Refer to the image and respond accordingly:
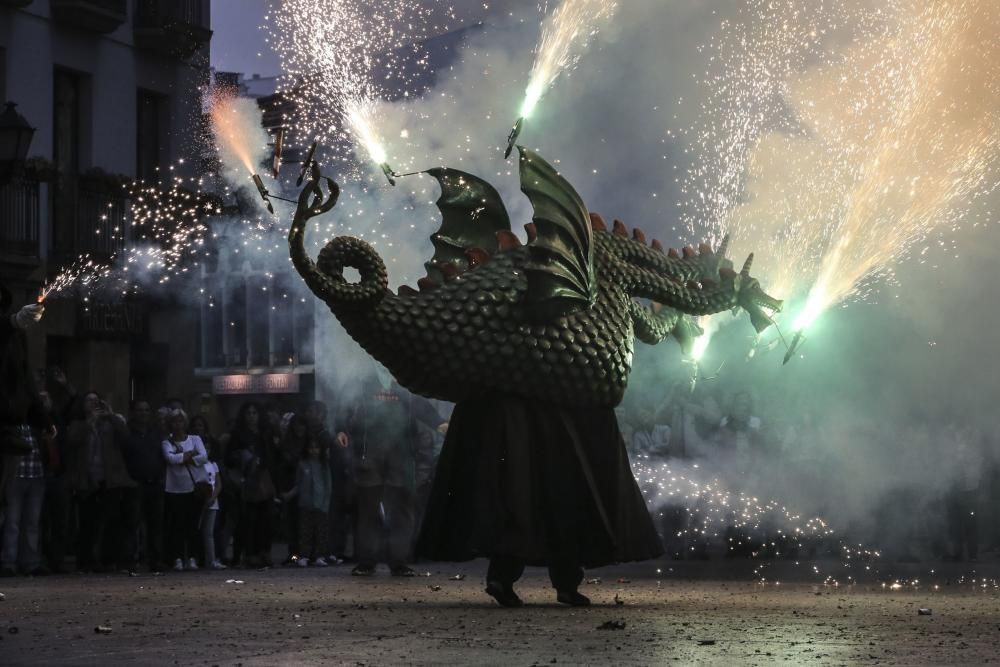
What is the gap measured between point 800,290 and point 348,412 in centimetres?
545

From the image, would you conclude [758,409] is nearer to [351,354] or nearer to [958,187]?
[958,187]

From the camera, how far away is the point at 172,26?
28734 millimetres

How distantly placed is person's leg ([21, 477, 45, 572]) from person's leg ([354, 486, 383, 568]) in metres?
2.96

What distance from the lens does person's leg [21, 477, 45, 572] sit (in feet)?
52.8

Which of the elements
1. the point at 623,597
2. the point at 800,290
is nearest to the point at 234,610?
the point at 623,597

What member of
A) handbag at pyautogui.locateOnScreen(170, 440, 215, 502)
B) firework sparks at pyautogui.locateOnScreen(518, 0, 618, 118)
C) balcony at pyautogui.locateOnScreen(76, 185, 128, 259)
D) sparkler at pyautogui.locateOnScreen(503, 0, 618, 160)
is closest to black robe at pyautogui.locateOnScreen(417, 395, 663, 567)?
sparkler at pyautogui.locateOnScreen(503, 0, 618, 160)

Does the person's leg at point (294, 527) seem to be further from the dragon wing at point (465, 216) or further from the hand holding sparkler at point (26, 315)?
the hand holding sparkler at point (26, 315)

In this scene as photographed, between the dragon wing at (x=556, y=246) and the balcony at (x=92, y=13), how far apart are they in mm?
16901

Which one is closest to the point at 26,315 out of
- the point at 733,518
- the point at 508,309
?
the point at 508,309

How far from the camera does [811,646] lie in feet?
26.7

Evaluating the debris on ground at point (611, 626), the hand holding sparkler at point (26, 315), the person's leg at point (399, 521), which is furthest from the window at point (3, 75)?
the debris on ground at point (611, 626)

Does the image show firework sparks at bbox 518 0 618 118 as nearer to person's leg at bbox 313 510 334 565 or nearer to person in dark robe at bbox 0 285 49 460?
person in dark robe at bbox 0 285 49 460

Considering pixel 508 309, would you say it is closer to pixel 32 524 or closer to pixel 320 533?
pixel 32 524

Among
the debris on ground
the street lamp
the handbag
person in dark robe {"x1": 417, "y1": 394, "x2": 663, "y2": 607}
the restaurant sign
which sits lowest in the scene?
the debris on ground
